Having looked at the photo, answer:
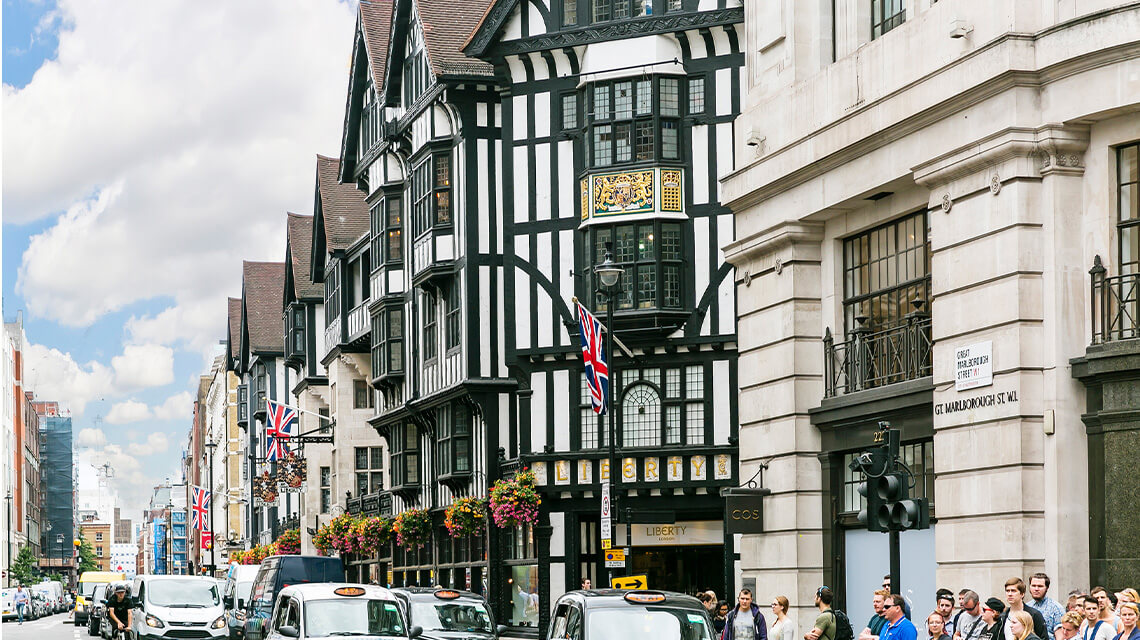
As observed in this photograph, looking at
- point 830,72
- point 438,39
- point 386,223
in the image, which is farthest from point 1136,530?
point 386,223

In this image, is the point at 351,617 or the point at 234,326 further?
the point at 234,326

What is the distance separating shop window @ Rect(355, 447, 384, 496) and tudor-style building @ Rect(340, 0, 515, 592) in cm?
696

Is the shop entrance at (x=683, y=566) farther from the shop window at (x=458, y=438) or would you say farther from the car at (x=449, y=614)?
the car at (x=449, y=614)

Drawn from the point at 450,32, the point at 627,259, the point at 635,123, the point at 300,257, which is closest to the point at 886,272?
the point at 627,259

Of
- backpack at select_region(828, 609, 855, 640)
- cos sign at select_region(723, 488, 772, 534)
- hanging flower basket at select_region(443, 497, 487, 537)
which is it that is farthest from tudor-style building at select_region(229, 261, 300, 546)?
backpack at select_region(828, 609, 855, 640)

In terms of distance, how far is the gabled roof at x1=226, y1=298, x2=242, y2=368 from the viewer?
340ft

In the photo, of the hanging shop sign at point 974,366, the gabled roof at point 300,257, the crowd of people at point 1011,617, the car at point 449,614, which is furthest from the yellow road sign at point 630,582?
the gabled roof at point 300,257

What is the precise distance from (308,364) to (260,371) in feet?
55.4

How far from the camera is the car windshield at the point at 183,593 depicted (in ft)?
119

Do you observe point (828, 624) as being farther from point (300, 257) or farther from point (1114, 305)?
point (300, 257)

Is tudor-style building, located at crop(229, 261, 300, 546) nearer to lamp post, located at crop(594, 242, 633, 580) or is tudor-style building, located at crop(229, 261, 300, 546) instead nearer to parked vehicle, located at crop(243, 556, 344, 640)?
parked vehicle, located at crop(243, 556, 344, 640)

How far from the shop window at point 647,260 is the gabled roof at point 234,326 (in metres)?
65.3

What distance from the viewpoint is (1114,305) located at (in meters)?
19.4

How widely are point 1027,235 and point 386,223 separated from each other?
34.9m
